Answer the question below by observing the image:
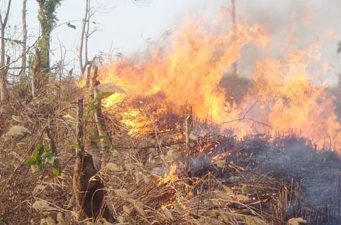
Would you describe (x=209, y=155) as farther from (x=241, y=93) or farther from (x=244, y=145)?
(x=241, y=93)

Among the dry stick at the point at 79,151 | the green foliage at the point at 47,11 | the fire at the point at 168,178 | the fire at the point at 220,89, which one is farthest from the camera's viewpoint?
the green foliage at the point at 47,11

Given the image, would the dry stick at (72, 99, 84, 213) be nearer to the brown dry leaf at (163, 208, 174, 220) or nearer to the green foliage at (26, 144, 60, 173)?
the green foliage at (26, 144, 60, 173)

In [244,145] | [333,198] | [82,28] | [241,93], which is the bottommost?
[333,198]

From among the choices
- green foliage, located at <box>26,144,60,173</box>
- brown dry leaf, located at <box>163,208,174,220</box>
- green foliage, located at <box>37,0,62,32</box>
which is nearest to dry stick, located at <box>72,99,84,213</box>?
green foliage, located at <box>26,144,60,173</box>

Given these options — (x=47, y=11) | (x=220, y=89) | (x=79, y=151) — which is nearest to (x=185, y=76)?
(x=220, y=89)

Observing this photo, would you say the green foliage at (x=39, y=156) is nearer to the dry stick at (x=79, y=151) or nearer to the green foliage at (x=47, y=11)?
the dry stick at (x=79, y=151)

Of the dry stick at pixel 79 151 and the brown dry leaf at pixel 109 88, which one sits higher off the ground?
the brown dry leaf at pixel 109 88

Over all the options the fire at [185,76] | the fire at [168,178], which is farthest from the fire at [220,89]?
the fire at [168,178]

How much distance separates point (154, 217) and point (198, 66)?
12899 mm

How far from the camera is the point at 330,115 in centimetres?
1770

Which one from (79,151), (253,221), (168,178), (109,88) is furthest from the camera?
(168,178)

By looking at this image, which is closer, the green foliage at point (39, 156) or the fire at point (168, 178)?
the green foliage at point (39, 156)

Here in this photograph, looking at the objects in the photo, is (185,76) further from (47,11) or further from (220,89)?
A: (47,11)

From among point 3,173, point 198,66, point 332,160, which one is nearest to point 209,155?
point 332,160
